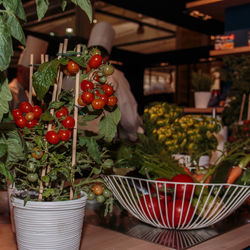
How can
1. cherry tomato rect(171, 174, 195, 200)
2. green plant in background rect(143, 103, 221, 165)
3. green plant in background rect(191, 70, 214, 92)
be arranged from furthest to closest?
green plant in background rect(191, 70, 214, 92) < green plant in background rect(143, 103, 221, 165) < cherry tomato rect(171, 174, 195, 200)

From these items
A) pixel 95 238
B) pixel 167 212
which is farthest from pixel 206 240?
pixel 95 238

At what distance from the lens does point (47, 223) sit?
0.72 meters

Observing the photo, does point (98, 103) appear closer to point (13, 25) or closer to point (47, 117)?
point (47, 117)

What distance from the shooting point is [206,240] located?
921 millimetres

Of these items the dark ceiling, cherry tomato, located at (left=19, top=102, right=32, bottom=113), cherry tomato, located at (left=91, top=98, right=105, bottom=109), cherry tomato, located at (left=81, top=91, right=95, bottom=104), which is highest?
the dark ceiling

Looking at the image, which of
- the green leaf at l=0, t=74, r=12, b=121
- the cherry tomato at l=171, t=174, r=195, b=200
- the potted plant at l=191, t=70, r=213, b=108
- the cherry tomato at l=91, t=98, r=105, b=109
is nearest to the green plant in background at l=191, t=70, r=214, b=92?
the potted plant at l=191, t=70, r=213, b=108

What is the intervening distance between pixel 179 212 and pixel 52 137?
A: 0.40 meters

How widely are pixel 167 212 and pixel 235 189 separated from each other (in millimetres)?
176

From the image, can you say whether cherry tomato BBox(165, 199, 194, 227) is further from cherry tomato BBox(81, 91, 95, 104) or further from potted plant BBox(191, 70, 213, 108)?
potted plant BBox(191, 70, 213, 108)

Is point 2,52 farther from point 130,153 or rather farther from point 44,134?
point 130,153

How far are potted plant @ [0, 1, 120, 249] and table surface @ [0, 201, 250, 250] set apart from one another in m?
0.13

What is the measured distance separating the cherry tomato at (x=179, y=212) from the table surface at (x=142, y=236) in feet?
0.11

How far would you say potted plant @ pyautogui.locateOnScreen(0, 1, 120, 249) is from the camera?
723 millimetres

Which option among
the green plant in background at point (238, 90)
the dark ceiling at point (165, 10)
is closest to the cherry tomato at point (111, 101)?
the green plant in background at point (238, 90)
